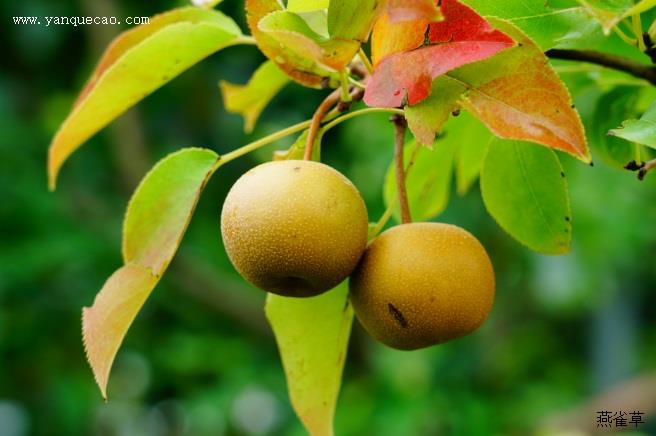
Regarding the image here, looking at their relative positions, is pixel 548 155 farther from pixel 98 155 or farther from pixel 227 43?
pixel 98 155

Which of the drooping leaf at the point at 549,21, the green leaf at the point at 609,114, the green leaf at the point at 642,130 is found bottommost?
the green leaf at the point at 609,114

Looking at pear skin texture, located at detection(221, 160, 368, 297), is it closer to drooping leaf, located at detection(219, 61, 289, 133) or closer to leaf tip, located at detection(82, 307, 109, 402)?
leaf tip, located at detection(82, 307, 109, 402)

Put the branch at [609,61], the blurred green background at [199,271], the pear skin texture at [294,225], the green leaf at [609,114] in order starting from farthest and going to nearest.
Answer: the blurred green background at [199,271] < the green leaf at [609,114] < the branch at [609,61] < the pear skin texture at [294,225]

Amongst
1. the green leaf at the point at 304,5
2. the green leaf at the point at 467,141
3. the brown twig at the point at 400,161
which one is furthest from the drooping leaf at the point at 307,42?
the green leaf at the point at 467,141

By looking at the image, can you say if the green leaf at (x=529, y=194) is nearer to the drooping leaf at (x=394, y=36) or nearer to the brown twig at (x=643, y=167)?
the brown twig at (x=643, y=167)

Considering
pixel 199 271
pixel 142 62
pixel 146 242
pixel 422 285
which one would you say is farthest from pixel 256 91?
pixel 199 271

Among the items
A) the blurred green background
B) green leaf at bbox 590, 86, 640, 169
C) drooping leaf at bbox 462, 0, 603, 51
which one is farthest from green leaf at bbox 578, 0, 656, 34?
the blurred green background

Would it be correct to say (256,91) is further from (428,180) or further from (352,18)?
(352,18)

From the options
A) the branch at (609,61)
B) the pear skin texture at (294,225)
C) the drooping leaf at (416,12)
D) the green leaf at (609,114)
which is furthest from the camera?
the green leaf at (609,114)
